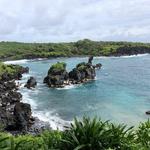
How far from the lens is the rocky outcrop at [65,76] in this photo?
435 feet

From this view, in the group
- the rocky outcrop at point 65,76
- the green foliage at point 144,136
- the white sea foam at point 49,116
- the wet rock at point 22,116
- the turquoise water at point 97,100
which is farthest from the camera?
the rocky outcrop at point 65,76

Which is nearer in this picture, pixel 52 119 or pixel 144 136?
pixel 144 136

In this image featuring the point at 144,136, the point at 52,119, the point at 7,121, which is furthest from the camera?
the point at 52,119

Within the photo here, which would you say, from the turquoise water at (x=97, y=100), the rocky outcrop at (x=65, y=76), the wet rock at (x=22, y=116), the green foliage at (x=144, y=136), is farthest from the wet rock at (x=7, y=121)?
the rocky outcrop at (x=65, y=76)

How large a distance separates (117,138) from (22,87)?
97928mm

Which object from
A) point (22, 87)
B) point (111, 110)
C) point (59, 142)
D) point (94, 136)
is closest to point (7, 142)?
point (59, 142)

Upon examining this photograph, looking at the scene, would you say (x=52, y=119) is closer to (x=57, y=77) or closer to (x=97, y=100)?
(x=97, y=100)

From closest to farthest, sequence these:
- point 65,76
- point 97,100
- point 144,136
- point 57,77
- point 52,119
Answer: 1. point 144,136
2. point 52,119
3. point 97,100
4. point 57,77
5. point 65,76

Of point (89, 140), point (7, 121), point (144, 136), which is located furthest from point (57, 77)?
point (89, 140)

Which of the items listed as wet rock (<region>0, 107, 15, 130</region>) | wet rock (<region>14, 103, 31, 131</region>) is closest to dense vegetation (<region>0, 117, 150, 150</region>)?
wet rock (<region>0, 107, 15, 130</region>)

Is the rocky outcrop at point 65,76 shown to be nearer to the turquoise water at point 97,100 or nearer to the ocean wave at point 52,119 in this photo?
the turquoise water at point 97,100

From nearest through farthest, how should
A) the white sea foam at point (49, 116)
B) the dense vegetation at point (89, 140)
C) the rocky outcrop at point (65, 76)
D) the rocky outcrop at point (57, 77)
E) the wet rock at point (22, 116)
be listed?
the dense vegetation at point (89, 140), the wet rock at point (22, 116), the white sea foam at point (49, 116), the rocky outcrop at point (57, 77), the rocky outcrop at point (65, 76)

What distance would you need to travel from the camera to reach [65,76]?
139500 mm

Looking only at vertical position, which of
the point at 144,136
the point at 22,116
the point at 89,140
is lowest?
the point at 22,116
